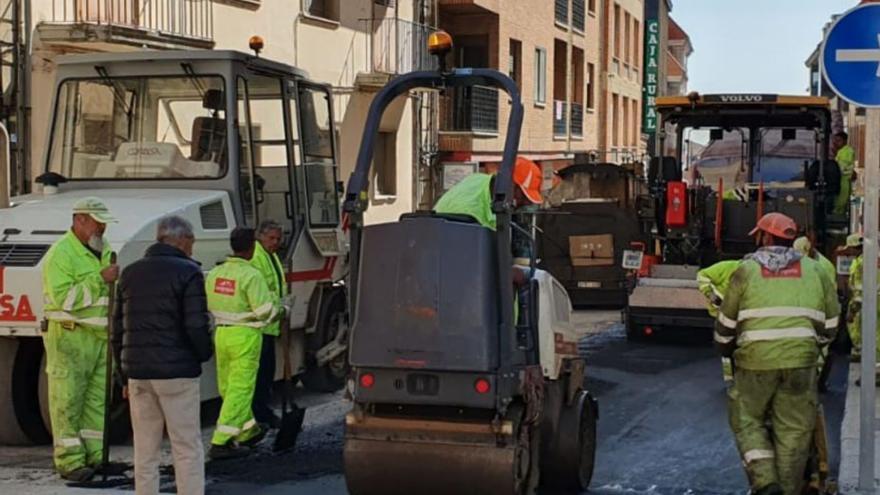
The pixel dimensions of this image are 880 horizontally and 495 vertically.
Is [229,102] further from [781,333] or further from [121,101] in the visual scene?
[781,333]

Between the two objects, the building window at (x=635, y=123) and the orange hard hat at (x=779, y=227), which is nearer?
the orange hard hat at (x=779, y=227)

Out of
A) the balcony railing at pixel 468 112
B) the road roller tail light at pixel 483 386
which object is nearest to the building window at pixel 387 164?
the balcony railing at pixel 468 112

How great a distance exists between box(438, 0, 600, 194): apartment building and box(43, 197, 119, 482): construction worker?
13772 millimetres

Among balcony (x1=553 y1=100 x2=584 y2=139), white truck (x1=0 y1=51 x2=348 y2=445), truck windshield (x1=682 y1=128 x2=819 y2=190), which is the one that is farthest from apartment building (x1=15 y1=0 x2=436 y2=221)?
balcony (x1=553 y1=100 x2=584 y2=139)

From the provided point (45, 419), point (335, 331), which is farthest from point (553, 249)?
point (45, 419)

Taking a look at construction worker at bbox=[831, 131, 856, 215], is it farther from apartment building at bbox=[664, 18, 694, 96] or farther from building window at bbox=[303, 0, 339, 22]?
apartment building at bbox=[664, 18, 694, 96]

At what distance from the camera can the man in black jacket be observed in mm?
6359

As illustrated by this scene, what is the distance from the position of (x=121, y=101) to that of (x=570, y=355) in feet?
15.0

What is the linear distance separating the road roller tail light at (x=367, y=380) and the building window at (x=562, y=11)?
96.3 ft

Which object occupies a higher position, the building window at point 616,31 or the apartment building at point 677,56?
the apartment building at point 677,56

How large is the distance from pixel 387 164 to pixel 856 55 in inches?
691

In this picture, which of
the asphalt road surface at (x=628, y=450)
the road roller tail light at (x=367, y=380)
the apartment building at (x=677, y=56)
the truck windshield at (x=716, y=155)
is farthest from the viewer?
the apartment building at (x=677, y=56)

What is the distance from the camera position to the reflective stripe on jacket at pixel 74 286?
757cm

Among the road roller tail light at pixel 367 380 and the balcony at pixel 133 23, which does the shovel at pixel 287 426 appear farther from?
the balcony at pixel 133 23
